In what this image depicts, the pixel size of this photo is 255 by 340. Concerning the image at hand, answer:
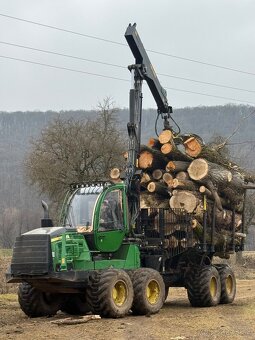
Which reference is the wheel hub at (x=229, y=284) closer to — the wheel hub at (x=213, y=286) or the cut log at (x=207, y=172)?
the wheel hub at (x=213, y=286)

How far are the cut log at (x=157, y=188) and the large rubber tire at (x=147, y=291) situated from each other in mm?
3118

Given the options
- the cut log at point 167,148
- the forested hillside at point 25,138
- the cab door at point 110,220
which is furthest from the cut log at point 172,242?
the forested hillside at point 25,138

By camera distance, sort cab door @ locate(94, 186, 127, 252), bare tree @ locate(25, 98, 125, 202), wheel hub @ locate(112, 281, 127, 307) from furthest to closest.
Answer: bare tree @ locate(25, 98, 125, 202) < cab door @ locate(94, 186, 127, 252) < wheel hub @ locate(112, 281, 127, 307)

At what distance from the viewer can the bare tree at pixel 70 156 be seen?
3653cm

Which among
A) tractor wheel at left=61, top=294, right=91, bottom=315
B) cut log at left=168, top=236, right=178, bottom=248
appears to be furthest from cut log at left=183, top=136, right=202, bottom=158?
tractor wheel at left=61, top=294, right=91, bottom=315

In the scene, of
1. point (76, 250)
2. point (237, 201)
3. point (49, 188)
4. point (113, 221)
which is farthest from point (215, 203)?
point (49, 188)

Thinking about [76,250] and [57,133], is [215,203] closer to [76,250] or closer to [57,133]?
[76,250]

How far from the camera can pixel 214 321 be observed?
1261 centimetres

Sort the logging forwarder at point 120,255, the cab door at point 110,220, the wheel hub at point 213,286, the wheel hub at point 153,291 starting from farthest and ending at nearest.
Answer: the wheel hub at point 213,286 < the wheel hub at point 153,291 < the cab door at point 110,220 < the logging forwarder at point 120,255

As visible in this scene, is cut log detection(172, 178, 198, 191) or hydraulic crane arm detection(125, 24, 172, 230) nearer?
hydraulic crane arm detection(125, 24, 172, 230)

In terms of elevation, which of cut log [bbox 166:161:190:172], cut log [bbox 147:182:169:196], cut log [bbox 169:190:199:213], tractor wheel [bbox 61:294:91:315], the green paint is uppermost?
cut log [bbox 166:161:190:172]

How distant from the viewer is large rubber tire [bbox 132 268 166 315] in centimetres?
1330

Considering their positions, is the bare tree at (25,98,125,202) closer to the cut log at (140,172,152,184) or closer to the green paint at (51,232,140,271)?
the cut log at (140,172,152,184)

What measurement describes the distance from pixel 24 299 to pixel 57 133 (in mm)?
25309
